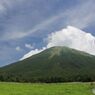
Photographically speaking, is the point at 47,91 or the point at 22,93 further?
the point at 47,91

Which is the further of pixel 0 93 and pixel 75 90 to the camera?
pixel 75 90

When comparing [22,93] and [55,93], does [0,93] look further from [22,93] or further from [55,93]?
[55,93]

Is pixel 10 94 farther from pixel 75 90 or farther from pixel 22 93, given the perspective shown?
pixel 75 90

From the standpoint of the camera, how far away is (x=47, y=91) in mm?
44781

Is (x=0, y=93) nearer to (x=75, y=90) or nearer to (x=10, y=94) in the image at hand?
(x=10, y=94)

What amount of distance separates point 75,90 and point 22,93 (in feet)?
28.8

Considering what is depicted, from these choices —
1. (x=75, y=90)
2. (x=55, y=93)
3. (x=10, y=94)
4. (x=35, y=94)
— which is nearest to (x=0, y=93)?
(x=10, y=94)

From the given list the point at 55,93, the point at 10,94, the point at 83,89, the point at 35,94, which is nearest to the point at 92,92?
the point at 83,89

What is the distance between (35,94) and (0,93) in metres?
4.77

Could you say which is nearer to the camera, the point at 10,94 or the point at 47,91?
the point at 10,94

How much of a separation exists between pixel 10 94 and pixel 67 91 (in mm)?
8905

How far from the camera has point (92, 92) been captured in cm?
4456

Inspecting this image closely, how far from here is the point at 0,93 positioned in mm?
41062

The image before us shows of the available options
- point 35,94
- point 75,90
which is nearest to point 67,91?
point 75,90
